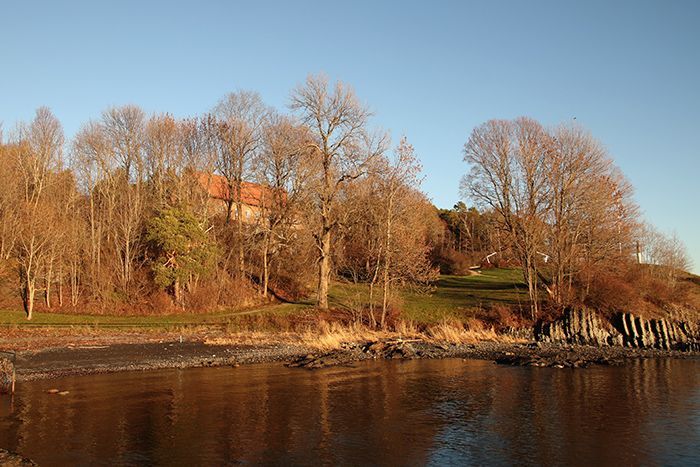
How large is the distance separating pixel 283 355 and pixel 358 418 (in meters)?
14.6

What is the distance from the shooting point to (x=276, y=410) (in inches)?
800

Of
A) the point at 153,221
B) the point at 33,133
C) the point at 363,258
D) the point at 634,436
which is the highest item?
the point at 33,133

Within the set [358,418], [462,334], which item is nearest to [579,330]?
[462,334]

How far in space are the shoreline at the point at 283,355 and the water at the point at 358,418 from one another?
2.15 m

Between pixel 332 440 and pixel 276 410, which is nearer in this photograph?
pixel 332 440

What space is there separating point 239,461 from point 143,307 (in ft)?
113

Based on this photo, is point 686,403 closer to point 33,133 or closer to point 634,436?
→ point 634,436

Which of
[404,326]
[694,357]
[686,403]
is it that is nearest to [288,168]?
[404,326]

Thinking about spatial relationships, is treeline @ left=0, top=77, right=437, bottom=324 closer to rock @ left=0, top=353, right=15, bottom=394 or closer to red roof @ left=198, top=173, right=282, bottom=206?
red roof @ left=198, top=173, right=282, bottom=206

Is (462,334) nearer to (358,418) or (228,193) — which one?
(358,418)

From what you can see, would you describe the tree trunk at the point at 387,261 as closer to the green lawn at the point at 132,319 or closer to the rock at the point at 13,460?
the green lawn at the point at 132,319

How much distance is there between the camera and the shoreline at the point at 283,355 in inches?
1127

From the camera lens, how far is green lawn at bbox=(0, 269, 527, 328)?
40.7 meters

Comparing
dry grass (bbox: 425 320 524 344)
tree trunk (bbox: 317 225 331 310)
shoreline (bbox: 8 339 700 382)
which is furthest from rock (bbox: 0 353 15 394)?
tree trunk (bbox: 317 225 331 310)
